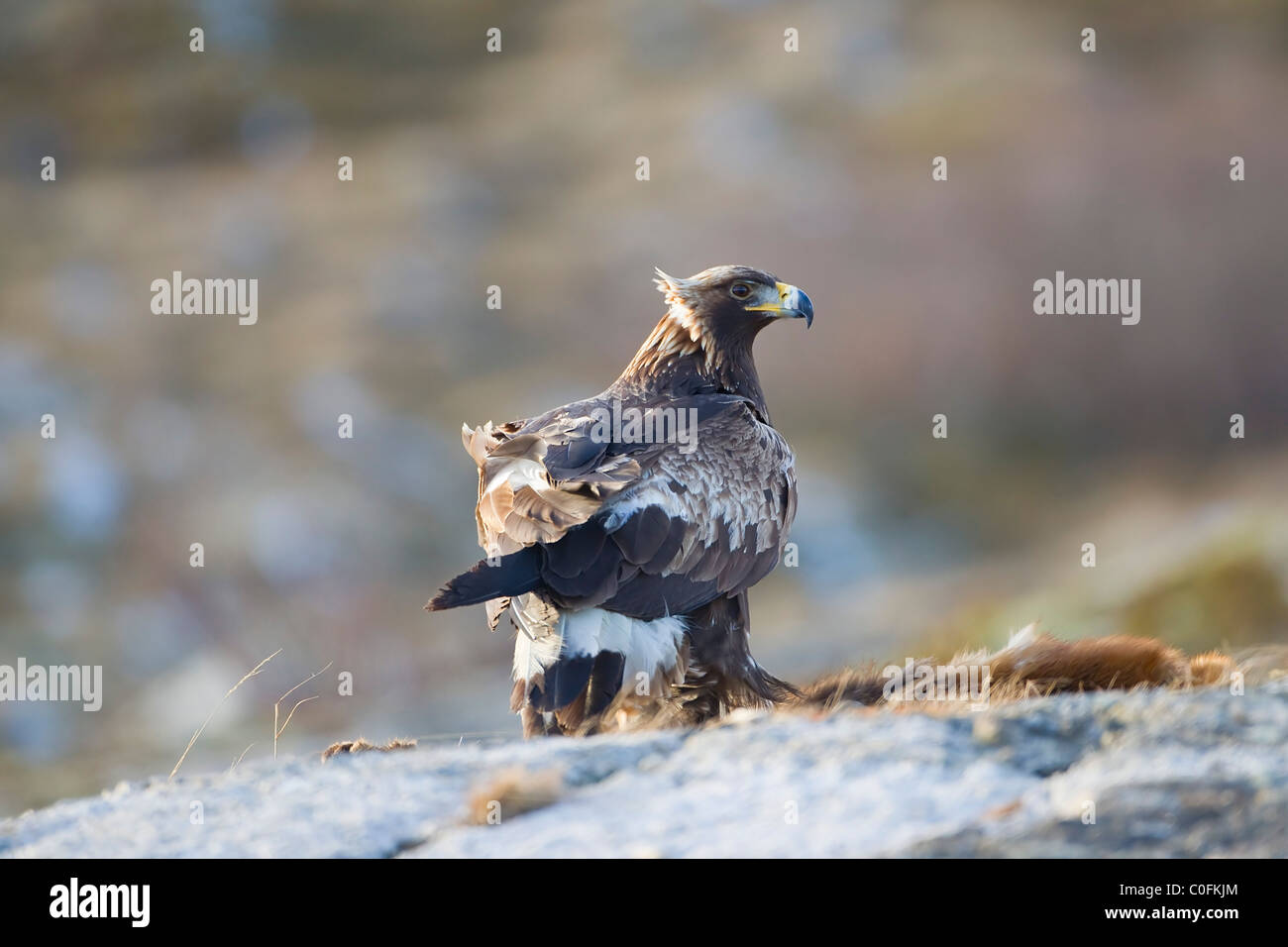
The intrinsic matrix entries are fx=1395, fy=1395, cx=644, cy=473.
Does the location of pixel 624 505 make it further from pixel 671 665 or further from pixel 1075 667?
pixel 1075 667

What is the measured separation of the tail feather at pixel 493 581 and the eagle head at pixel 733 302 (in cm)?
270

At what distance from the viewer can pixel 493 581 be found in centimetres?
676

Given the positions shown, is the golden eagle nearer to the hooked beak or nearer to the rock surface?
the hooked beak

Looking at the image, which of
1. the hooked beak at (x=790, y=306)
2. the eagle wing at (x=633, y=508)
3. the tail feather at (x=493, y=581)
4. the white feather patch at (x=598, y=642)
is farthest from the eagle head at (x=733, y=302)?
the tail feather at (x=493, y=581)

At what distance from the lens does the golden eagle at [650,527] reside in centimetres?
704

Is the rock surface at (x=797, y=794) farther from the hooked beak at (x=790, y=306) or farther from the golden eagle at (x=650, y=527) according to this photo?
the hooked beak at (x=790, y=306)

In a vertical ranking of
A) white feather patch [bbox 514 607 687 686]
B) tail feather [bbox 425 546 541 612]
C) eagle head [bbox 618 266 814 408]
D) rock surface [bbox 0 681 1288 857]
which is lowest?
rock surface [bbox 0 681 1288 857]

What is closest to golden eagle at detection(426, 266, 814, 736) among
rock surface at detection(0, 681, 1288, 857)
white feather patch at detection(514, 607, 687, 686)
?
white feather patch at detection(514, 607, 687, 686)

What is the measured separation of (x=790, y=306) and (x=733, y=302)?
0.38 m

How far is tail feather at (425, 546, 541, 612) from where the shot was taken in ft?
21.3

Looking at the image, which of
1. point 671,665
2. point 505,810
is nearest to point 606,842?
point 505,810

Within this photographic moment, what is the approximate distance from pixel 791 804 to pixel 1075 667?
2.77 metres

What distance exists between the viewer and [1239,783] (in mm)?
4742

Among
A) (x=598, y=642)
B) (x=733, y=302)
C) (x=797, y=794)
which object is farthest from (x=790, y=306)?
(x=797, y=794)
